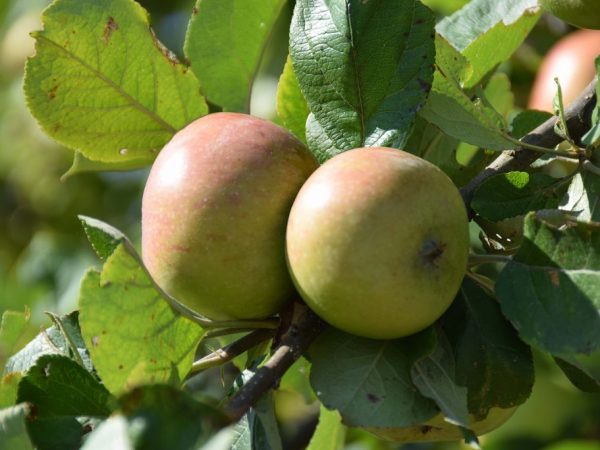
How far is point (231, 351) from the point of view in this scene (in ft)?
2.97

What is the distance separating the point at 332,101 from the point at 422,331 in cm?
24

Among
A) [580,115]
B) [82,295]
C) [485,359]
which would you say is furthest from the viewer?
[580,115]

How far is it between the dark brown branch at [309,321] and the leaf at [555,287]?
14 centimetres

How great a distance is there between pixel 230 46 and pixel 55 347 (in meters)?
0.37

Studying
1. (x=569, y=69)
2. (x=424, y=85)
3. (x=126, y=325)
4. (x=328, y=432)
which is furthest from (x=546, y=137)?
(x=569, y=69)

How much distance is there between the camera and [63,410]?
2.77ft

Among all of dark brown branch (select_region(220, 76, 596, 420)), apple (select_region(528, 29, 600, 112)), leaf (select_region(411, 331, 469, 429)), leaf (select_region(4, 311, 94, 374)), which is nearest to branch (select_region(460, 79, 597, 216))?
dark brown branch (select_region(220, 76, 596, 420))

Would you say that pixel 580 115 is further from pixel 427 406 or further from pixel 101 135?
pixel 101 135

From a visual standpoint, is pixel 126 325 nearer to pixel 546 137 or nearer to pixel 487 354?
pixel 487 354

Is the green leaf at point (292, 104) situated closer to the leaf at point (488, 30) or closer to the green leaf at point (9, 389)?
the leaf at point (488, 30)

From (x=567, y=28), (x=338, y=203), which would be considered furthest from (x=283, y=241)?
(x=567, y=28)

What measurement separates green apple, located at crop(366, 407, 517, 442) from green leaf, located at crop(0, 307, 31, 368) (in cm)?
39

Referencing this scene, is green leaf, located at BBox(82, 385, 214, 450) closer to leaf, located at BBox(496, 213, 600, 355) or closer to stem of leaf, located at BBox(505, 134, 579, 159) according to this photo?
leaf, located at BBox(496, 213, 600, 355)

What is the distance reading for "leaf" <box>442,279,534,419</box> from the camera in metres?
0.87
